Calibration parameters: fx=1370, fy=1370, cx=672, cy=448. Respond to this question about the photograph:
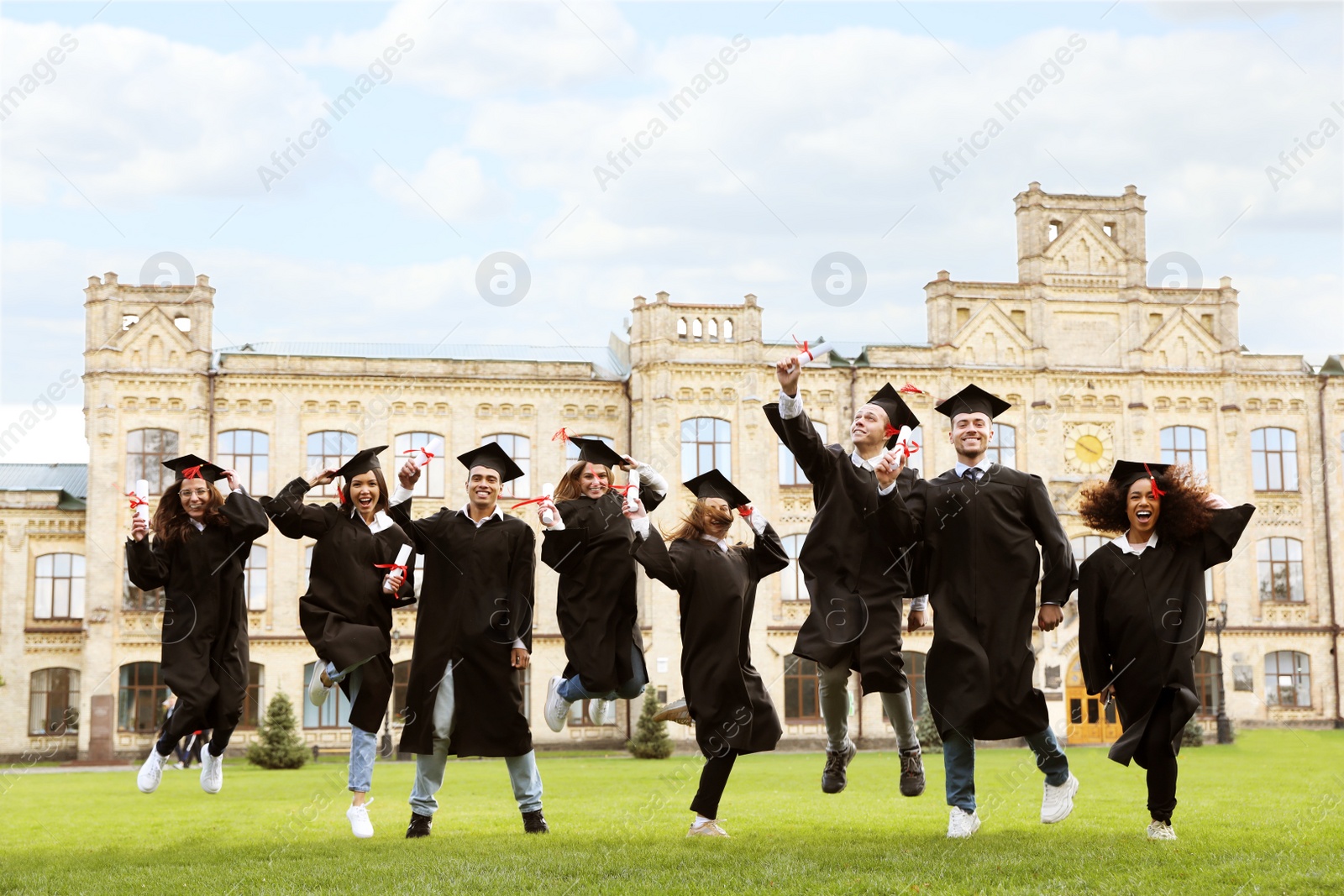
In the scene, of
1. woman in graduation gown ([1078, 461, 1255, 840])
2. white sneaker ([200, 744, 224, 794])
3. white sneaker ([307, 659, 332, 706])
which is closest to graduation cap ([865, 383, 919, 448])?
woman in graduation gown ([1078, 461, 1255, 840])

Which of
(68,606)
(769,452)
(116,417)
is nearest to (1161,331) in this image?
(769,452)

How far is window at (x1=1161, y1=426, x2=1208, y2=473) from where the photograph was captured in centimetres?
4100

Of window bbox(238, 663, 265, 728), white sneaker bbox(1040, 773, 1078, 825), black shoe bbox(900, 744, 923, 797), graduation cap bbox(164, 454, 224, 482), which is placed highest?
graduation cap bbox(164, 454, 224, 482)

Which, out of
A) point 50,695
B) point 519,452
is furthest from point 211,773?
point 50,695

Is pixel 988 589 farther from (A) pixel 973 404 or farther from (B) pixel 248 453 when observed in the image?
(B) pixel 248 453

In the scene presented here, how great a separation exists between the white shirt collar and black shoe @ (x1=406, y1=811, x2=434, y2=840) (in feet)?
19.0

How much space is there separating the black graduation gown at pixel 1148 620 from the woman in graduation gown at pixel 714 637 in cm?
239

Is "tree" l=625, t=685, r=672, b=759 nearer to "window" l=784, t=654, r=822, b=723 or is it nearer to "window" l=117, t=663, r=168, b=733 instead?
"window" l=784, t=654, r=822, b=723

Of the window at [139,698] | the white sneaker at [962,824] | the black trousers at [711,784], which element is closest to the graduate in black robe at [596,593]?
the black trousers at [711,784]

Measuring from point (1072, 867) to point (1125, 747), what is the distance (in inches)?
62.2

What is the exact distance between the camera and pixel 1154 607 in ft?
32.5

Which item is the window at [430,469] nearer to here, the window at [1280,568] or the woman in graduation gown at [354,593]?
the window at [1280,568]

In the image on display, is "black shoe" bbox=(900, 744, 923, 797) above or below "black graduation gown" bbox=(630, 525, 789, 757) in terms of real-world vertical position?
below

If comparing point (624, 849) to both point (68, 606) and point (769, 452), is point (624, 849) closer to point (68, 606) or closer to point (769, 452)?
point (769, 452)
